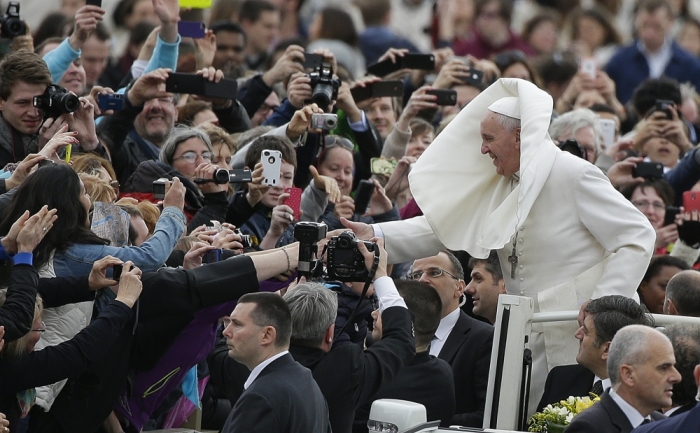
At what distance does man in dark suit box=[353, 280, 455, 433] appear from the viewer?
6797 millimetres

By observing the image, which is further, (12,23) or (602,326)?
(12,23)

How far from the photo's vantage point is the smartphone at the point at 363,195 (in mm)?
8547

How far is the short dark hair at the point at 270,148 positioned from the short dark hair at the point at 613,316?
2603 mm

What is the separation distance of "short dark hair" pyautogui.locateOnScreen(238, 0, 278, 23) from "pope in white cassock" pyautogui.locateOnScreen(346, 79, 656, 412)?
6283 millimetres

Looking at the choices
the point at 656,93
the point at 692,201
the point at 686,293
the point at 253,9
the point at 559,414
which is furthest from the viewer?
the point at 253,9

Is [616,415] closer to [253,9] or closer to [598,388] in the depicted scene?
[598,388]

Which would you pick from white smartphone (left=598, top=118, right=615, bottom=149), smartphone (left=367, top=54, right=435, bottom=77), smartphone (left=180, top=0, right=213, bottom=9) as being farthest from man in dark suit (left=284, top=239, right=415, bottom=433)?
white smartphone (left=598, top=118, right=615, bottom=149)

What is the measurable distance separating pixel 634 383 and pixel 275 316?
1553mm

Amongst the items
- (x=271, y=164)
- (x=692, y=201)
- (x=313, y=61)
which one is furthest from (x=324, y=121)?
(x=692, y=201)

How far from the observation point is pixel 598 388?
639cm

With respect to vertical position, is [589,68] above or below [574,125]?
below

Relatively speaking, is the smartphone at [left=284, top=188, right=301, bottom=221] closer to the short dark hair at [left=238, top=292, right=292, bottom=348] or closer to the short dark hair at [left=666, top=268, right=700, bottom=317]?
the short dark hair at [left=238, top=292, right=292, bottom=348]

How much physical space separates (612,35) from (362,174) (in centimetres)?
785

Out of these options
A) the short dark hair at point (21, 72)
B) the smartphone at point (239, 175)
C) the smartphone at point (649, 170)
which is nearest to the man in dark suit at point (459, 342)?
the smartphone at point (239, 175)
